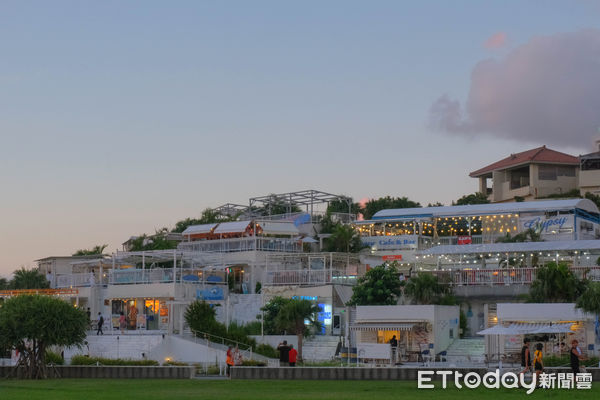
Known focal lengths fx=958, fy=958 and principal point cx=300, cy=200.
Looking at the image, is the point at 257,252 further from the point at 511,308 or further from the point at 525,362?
the point at 525,362

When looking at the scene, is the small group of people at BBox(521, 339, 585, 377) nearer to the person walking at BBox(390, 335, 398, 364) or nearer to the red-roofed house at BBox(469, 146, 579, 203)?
the person walking at BBox(390, 335, 398, 364)

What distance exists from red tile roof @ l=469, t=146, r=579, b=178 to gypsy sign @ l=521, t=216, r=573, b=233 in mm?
34405

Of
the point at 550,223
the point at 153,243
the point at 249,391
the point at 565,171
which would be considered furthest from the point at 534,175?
the point at 249,391

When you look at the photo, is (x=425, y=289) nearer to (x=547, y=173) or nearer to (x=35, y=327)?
(x=35, y=327)

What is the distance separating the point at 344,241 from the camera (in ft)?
220

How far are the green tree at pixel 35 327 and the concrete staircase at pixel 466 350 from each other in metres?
18.4

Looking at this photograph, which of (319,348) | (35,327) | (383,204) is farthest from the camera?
(383,204)

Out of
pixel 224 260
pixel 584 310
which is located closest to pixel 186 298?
pixel 224 260

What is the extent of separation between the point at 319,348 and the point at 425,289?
6.72 meters

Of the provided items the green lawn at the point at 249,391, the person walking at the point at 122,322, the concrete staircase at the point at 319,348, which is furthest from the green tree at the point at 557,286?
the person walking at the point at 122,322

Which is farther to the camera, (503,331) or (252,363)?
(252,363)

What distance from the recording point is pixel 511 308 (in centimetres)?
4622

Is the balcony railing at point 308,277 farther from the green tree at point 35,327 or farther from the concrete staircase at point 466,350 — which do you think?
the green tree at point 35,327
